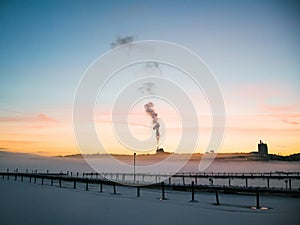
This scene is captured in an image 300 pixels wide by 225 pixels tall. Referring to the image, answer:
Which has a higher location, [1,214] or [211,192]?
[1,214]

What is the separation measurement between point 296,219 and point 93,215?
966 cm

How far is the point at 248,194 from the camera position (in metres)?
31.2

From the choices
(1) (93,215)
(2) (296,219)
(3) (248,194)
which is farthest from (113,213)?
(3) (248,194)

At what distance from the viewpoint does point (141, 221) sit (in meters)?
12.5

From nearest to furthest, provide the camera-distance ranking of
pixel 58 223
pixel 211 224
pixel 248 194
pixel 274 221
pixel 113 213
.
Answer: pixel 58 223 < pixel 211 224 < pixel 274 221 < pixel 113 213 < pixel 248 194

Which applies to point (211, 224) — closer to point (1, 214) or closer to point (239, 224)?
point (239, 224)

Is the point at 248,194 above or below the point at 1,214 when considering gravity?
below

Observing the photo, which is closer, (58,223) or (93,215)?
(58,223)

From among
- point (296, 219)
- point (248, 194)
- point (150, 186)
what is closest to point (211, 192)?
point (248, 194)

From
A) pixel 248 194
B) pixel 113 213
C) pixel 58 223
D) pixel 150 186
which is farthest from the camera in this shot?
pixel 150 186

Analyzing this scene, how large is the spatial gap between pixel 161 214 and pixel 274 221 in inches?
209

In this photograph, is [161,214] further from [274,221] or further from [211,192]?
[211,192]

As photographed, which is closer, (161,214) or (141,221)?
(141,221)

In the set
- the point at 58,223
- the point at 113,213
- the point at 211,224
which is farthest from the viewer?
the point at 113,213
